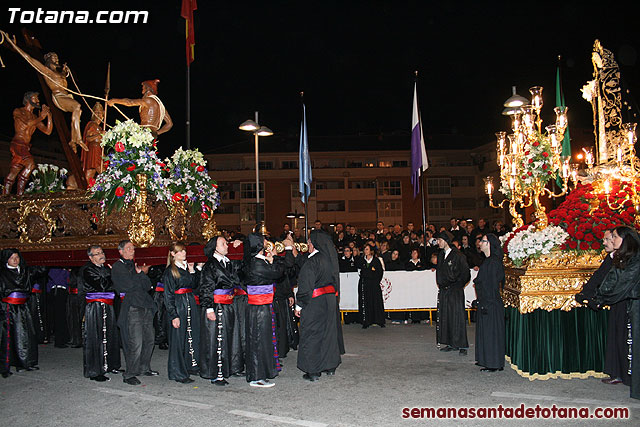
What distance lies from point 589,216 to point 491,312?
1.95m

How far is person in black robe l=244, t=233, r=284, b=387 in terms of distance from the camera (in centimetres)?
745

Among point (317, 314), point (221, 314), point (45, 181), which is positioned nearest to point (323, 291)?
point (317, 314)

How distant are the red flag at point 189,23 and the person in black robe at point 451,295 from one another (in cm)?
706

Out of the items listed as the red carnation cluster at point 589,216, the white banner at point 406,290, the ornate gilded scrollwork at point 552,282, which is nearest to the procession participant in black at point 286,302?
the white banner at point 406,290

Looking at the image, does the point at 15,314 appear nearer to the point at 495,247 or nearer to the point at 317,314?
the point at 317,314

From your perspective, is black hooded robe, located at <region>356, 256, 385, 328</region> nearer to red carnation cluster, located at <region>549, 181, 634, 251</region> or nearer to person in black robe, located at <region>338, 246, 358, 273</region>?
person in black robe, located at <region>338, 246, 358, 273</region>

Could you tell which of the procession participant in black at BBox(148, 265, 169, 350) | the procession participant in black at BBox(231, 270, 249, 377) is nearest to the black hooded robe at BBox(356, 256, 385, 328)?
the procession participant in black at BBox(148, 265, 169, 350)

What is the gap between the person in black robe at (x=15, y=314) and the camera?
827 cm

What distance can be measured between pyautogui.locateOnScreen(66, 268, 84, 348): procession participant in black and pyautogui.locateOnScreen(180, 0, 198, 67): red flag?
212 inches

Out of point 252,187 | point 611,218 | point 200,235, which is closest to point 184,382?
point 200,235

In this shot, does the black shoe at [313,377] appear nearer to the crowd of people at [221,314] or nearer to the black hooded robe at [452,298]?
the crowd of people at [221,314]

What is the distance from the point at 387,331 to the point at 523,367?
513cm

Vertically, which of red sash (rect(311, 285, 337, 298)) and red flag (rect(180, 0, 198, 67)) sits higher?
red flag (rect(180, 0, 198, 67))

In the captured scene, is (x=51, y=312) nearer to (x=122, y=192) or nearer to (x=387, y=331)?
(x=122, y=192)
